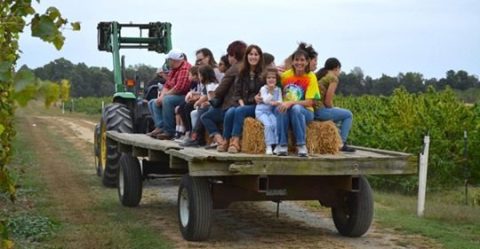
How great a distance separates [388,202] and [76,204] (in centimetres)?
457

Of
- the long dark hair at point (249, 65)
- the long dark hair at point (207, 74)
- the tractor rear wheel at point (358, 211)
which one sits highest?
the long dark hair at point (249, 65)

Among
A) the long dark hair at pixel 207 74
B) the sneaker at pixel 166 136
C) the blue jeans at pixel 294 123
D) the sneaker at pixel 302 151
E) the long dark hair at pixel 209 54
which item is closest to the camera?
the sneaker at pixel 302 151

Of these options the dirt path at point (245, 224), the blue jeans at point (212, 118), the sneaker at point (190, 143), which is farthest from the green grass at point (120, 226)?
the blue jeans at point (212, 118)

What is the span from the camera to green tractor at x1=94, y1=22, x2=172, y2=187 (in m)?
12.8

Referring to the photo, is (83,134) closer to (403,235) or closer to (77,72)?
(403,235)

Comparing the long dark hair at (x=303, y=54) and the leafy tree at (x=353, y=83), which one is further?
the leafy tree at (x=353, y=83)

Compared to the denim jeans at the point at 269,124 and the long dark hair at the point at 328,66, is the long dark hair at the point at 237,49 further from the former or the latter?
the denim jeans at the point at 269,124

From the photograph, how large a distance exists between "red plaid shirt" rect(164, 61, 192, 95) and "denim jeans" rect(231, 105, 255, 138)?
2.12 meters

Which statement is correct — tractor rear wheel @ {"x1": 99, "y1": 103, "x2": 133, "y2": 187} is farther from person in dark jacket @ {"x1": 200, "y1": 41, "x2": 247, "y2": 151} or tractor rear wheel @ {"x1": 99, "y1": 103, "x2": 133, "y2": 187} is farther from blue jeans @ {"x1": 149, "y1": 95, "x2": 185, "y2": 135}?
person in dark jacket @ {"x1": 200, "y1": 41, "x2": 247, "y2": 151}

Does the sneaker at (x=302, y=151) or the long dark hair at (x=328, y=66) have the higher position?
the long dark hair at (x=328, y=66)

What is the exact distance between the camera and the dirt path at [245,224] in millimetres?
8328

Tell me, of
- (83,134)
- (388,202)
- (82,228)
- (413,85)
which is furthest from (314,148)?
(413,85)

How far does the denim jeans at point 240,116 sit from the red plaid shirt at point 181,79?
2116 mm

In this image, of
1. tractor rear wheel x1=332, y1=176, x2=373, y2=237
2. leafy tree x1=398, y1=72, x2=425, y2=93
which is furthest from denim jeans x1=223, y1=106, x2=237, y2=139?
leafy tree x1=398, y1=72, x2=425, y2=93
